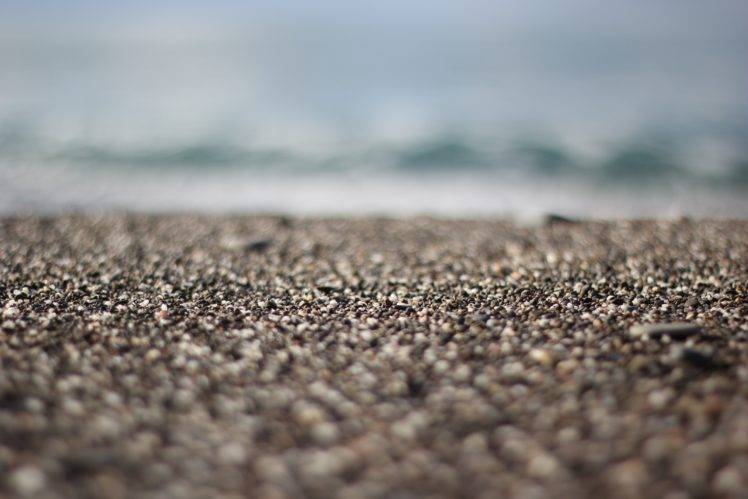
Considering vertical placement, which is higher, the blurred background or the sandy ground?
the blurred background

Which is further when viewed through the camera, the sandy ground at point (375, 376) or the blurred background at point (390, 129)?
the blurred background at point (390, 129)

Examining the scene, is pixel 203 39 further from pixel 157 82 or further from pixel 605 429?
pixel 605 429

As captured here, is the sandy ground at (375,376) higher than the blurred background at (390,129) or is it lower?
lower

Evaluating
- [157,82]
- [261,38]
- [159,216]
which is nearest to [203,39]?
[261,38]

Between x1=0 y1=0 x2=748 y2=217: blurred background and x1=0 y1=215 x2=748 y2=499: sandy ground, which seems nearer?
x1=0 y1=215 x2=748 y2=499: sandy ground
